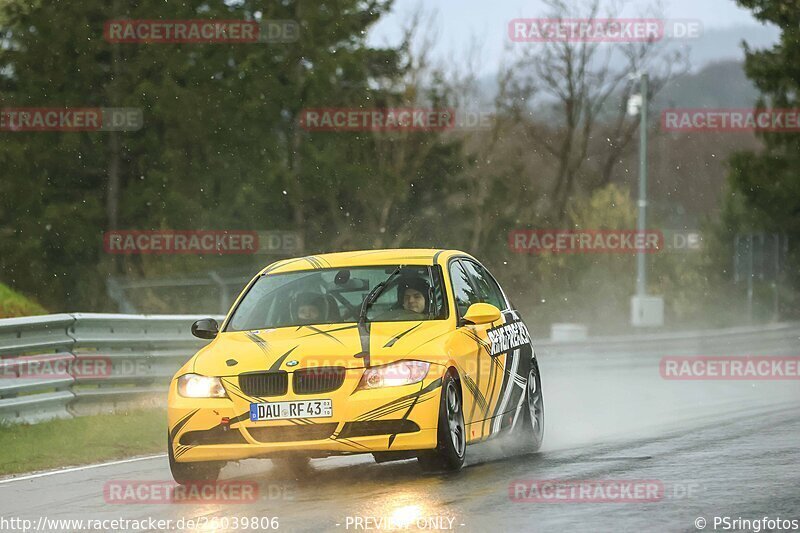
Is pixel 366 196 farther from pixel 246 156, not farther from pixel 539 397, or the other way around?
pixel 539 397

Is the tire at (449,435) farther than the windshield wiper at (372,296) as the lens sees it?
No

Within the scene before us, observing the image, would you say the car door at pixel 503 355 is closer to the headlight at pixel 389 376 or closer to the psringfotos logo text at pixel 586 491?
the headlight at pixel 389 376

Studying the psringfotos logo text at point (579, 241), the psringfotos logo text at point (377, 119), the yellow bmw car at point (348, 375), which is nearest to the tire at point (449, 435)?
the yellow bmw car at point (348, 375)

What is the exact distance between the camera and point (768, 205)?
160 feet

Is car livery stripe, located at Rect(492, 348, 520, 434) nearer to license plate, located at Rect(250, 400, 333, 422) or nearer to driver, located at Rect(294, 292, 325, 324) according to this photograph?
driver, located at Rect(294, 292, 325, 324)

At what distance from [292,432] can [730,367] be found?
56.4 feet

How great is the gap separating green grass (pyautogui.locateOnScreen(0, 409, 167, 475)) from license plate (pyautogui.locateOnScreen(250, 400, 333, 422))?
3.14 m

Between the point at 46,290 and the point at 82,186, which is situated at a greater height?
the point at 82,186

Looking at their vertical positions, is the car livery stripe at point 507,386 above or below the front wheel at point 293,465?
above

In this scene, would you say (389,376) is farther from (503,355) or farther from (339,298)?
(503,355)

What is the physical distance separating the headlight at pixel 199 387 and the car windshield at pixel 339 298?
3.03ft

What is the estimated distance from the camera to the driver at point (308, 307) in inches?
428

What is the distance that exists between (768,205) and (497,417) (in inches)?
A: 1550

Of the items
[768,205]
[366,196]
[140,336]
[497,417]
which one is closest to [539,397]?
[497,417]
